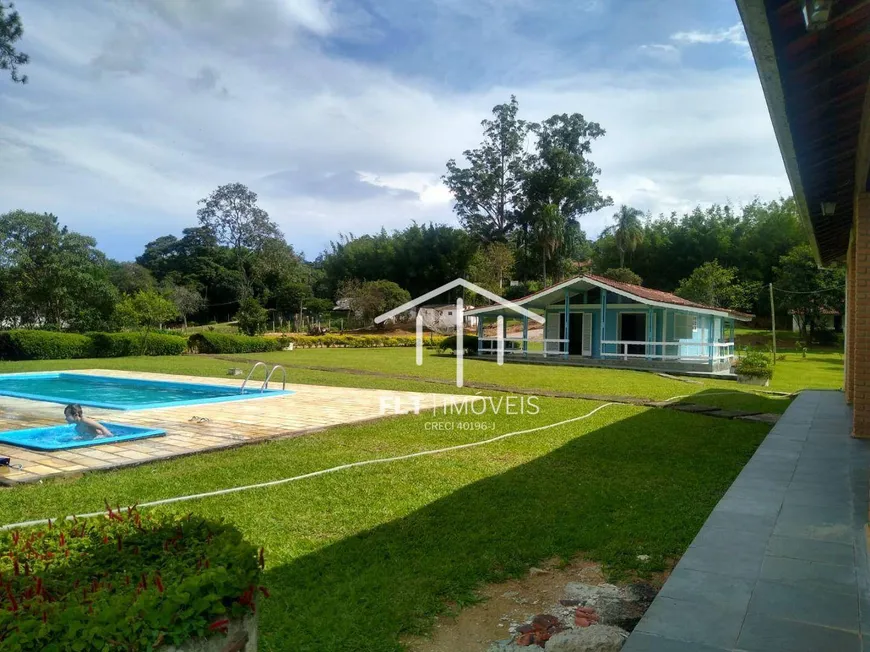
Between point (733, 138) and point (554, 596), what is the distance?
10392 millimetres

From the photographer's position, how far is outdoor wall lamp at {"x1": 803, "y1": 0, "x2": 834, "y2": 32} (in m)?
2.63

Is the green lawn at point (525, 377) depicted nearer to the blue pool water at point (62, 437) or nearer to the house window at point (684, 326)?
the house window at point (684, 326)

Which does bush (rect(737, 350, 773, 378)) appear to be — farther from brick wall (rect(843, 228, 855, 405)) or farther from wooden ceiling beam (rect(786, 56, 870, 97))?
wooden ceiling beam (rect(786, 56, 870, 97))

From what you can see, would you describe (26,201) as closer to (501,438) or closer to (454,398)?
(454,398)

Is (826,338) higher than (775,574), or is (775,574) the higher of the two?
(826,338)

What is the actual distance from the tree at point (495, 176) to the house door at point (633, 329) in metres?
27.7

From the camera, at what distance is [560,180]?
1890 inches

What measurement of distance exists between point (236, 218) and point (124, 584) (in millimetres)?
59472

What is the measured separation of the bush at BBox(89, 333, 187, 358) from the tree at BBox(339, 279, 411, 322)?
1521 cm

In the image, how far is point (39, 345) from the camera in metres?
23.3

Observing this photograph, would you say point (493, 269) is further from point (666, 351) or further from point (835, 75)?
point (835, 75)

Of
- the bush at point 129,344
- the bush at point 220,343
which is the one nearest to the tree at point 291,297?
the bush at point 220,343

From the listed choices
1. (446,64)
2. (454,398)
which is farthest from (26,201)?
(454,398)

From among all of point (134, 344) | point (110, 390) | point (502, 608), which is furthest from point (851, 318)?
point (134, 344)
